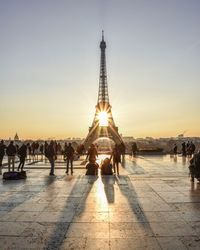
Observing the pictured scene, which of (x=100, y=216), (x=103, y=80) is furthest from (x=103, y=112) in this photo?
(x=100, y=216)

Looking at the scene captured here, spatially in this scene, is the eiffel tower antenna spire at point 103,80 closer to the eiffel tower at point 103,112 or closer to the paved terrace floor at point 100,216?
the eiffel tower at point 103,112

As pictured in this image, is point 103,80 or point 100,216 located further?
point 103,80

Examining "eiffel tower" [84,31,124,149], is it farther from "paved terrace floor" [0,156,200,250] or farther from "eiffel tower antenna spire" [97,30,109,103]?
"paved terrace floor" [0,156,200,250]

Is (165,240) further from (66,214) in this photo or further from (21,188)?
(21,188)

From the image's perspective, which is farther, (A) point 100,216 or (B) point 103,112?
(B) point 103,112

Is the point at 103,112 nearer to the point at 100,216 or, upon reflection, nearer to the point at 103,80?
the point at 103,80

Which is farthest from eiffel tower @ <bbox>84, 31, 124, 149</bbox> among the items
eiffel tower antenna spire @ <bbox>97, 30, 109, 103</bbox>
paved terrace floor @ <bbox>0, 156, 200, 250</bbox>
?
paved terrace floor @ <bbox>0, 156, 200, 250</bbox>

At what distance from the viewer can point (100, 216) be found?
843cm

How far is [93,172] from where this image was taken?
58.3ft

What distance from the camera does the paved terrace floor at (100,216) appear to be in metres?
6.40

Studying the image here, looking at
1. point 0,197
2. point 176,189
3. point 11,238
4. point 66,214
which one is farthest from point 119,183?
point 11,238

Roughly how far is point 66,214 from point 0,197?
3349mm

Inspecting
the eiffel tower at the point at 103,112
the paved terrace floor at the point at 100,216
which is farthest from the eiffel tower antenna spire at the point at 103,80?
the paved terrace floor at the point at 100,216

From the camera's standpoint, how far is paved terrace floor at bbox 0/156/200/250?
6404mm
